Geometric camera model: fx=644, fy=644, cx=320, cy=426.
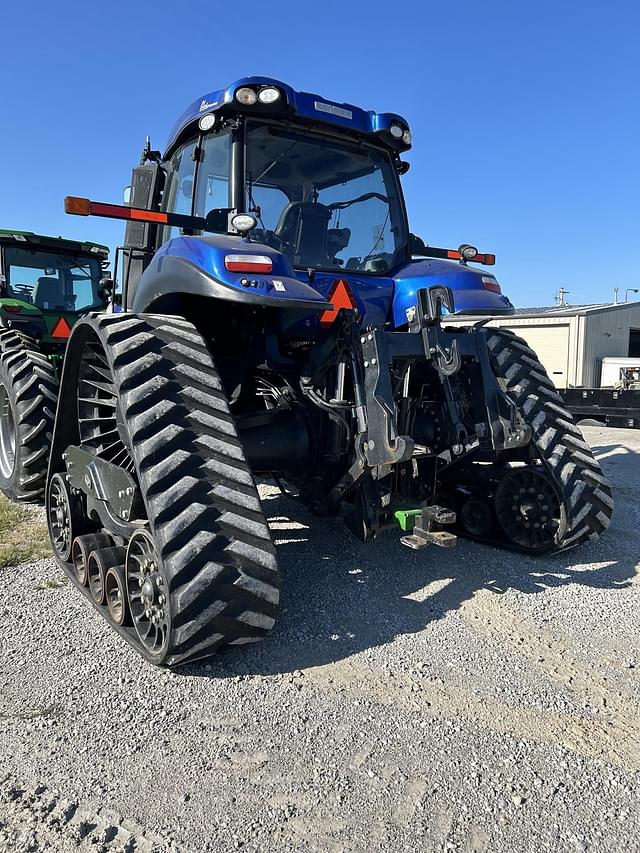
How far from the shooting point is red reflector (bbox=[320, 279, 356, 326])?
3.72 meters

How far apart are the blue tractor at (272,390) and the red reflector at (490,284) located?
1.1 inches

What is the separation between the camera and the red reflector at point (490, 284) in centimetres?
410

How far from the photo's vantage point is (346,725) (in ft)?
8.18

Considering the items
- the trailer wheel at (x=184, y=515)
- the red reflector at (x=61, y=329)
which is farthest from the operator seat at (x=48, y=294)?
the trailer wheel at (x=184, y=515)

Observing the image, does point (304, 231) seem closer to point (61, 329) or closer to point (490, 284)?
point (490, 284)

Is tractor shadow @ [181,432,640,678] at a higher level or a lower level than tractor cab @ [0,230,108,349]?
lower

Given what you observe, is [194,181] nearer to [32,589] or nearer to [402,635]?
[32,589]

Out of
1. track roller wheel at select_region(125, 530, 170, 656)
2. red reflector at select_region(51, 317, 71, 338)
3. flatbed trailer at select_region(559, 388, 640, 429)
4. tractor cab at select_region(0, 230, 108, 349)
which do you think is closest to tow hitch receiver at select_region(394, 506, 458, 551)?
track roller wheel at select_region(125, 530, 170, 656)

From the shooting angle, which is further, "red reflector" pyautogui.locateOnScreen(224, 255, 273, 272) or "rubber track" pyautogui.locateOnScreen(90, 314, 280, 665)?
"red reflector" pyautogui.locateOnScreen(224, 255, 273, 272)

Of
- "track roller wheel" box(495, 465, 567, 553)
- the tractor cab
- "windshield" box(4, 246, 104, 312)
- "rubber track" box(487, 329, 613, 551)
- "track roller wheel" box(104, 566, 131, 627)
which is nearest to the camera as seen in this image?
"track roller wheel" box(104, 566, 131, 627)

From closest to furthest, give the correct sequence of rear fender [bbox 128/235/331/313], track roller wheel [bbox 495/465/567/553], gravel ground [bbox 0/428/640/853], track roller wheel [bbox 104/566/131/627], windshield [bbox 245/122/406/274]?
1. gravel ground [bbox 0/428/640/853]
2. rear fender [bbox 128/235/331/313]
3. track roller wheel [bbox 104/566/131/627]
4. windshield [bbox 245/122/406/274]
5. track roller wheel [bbox 495/465/567/553]

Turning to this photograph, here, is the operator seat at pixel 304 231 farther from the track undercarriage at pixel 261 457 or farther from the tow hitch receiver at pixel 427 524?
the tow hitch receiver at pixel 427 524

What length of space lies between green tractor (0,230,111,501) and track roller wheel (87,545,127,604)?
2259 mm

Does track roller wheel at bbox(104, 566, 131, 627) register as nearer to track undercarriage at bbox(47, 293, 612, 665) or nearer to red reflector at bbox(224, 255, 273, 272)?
track undercarriage at bbox(47, 293, 612, 665)
